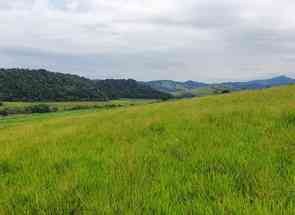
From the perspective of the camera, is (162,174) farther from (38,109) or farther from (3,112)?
(38,109)

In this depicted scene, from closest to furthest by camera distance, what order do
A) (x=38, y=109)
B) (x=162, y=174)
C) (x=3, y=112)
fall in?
1. (x=162, y=174)
2. (x=3, y=112)
3. (x=38, y=109)

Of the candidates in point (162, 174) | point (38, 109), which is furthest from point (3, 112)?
point (162, 174)

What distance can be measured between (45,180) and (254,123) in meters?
6.27

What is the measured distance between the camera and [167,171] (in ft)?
16.9

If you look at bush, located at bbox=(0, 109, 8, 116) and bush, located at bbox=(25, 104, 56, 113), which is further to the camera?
bush, located at bbox=(25, 104, 56, 113)

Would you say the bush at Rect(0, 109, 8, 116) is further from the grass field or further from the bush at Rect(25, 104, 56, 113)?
the grass field

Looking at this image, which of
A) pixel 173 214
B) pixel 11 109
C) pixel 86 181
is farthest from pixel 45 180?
pixel 11 109

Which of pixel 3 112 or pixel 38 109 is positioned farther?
pixel 38 109

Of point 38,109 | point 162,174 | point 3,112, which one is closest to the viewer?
point 162,174

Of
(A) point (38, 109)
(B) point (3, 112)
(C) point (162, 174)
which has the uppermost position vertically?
(C) point (162, 174)

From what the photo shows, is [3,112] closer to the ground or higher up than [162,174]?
closer to the ground

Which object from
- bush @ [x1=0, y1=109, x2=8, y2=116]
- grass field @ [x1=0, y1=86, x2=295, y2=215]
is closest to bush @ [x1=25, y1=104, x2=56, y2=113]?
bush @ [x1=0, y1=109, x2=8, y2=116]

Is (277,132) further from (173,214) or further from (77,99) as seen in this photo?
(77,99)

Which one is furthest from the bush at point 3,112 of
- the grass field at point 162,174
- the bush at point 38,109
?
the grass field at point 162,174
